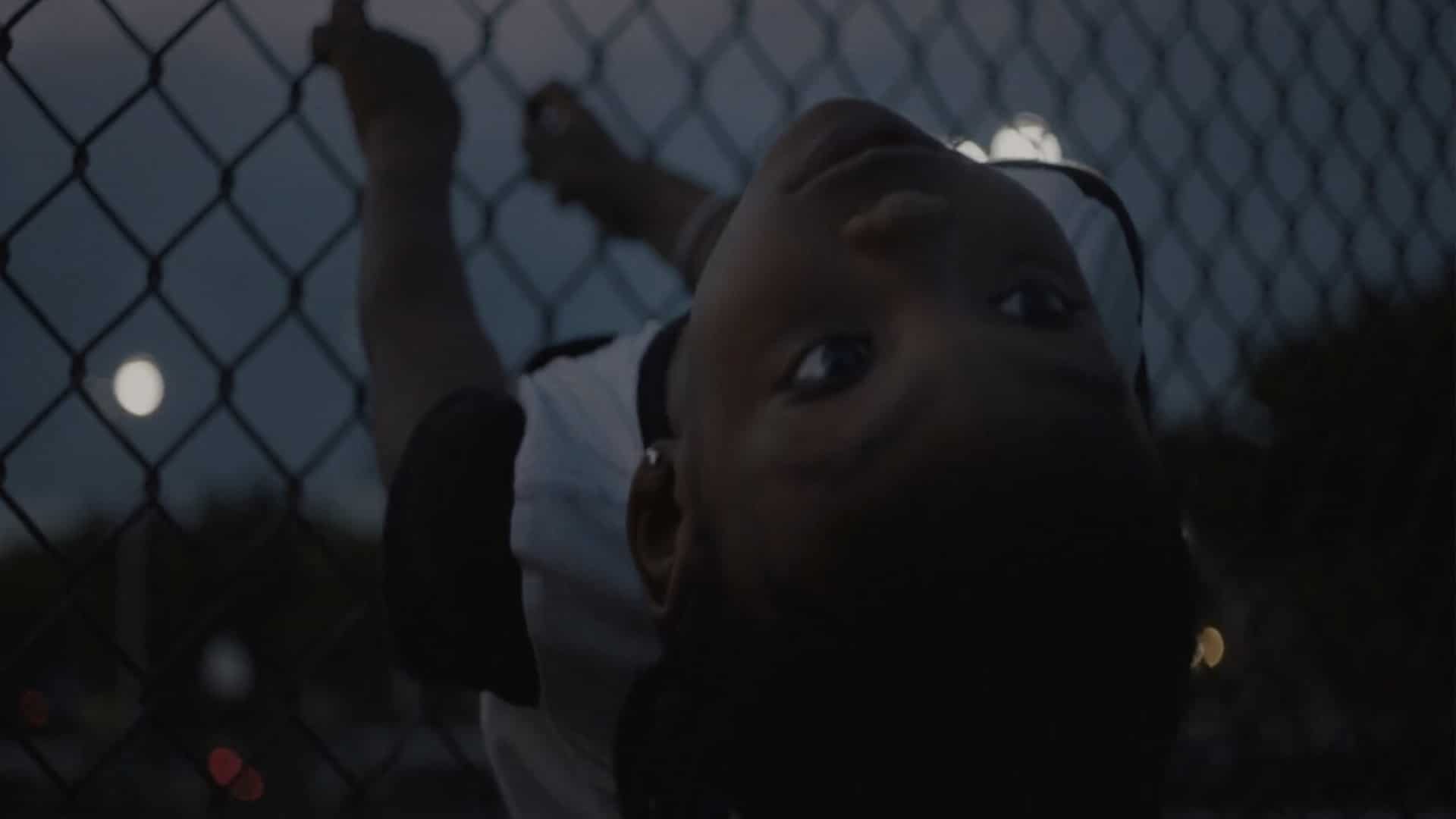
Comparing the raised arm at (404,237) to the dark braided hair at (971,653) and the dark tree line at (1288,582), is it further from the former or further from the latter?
the dark braided hair at (971,653)

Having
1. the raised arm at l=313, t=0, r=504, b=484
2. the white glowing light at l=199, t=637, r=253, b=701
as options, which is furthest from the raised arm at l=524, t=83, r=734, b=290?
the white glowing light at l=199, t=637, r=253, b=701

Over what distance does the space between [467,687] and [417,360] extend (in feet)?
A: 0.85

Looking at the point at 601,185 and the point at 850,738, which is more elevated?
the point at 601,185

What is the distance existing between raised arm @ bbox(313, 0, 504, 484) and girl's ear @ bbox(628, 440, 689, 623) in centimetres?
34

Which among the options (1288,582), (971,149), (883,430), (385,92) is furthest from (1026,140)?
(1288,582)

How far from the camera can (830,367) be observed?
37.8 inches

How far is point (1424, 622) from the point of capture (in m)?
2.76

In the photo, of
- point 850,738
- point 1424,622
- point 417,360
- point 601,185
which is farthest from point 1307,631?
point 850,738

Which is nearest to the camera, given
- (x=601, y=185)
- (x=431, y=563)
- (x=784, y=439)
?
(x=784, y=439)

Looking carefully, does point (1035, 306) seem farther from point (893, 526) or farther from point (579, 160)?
point (579, 160)

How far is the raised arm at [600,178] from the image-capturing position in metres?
1.59

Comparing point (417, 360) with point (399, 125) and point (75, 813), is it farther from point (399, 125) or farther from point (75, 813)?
point (75, 813)

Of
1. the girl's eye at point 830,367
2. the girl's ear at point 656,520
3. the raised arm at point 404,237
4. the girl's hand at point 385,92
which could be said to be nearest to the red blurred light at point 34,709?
the raised arm at point 404,237

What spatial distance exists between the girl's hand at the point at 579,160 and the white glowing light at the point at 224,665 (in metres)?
0.49
